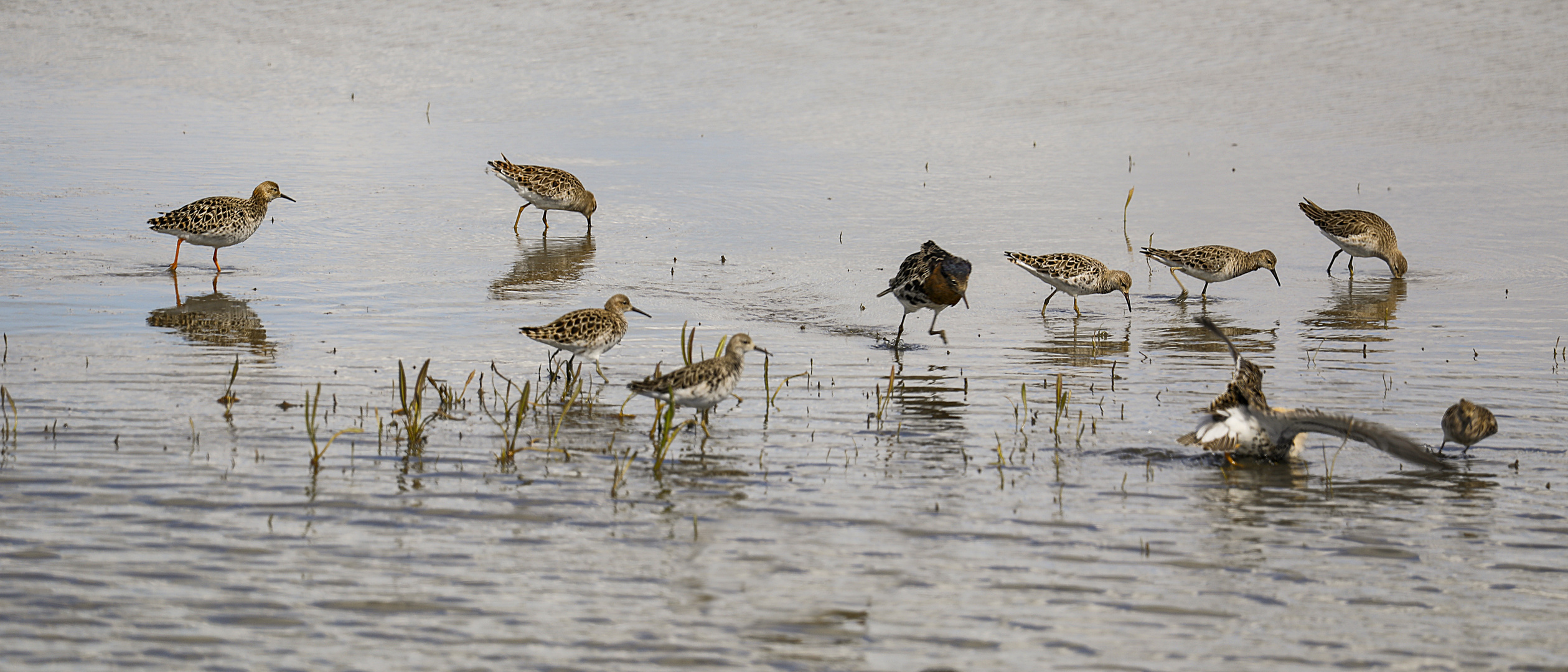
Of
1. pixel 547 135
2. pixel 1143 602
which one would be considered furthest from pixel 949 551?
pixel 547 135

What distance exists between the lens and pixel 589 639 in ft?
19.8

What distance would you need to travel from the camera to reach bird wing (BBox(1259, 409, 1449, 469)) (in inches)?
316

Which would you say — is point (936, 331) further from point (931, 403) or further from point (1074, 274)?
point (931, 403)

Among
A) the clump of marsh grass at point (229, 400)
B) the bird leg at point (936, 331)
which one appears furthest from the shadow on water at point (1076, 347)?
the clump of marsh grass at point (229, 400)

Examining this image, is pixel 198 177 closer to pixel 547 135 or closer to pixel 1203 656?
pixel 547 135

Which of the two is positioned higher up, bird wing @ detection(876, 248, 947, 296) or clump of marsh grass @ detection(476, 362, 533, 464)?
bird wing @ detection(876, 248, 947, 296)

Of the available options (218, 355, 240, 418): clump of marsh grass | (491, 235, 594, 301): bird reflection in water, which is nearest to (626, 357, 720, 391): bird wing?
(218, 355, 240, 418): clump of marsh grass

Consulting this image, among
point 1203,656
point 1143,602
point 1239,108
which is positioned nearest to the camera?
point 1203,656

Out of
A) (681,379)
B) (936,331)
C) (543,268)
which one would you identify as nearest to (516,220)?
(543,268)

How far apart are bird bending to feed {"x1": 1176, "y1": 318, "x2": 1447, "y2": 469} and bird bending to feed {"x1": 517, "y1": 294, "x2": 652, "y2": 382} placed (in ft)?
14.0

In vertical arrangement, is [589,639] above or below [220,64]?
below

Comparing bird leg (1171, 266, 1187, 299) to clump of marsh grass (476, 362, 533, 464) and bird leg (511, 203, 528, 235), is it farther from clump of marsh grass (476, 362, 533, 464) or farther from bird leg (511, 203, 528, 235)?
bird leg (511, 203, 528, 235)

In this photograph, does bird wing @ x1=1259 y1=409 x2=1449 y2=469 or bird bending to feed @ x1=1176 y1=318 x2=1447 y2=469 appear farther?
bird bending to feed @ x1=1176 y1=318 x2=1447 y2=469

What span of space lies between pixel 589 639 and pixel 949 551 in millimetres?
1984
